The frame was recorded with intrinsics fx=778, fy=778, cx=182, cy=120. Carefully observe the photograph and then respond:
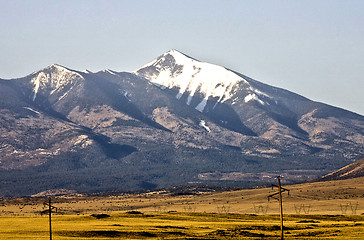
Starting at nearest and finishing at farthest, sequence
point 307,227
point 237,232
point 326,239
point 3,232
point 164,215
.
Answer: point 326,239, point 3,232, point 237,232, point 307,227, point 164,215

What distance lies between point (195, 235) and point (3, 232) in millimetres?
31603

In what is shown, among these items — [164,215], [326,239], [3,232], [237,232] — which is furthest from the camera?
[164,215]

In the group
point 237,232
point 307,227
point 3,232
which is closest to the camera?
point 3,232

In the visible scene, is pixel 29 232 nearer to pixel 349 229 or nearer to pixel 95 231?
pixel 95 231

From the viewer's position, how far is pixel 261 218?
17612 cm

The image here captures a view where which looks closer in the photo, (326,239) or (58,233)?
(326,239)

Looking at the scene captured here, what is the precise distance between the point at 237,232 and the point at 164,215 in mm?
40743

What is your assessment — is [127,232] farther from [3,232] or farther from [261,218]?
[261,218]

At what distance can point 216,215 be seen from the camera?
18300 cm

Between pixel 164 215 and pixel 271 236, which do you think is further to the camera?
pixel 164 215

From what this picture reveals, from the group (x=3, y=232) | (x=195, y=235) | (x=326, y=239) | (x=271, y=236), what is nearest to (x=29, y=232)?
(x=3, y=232)

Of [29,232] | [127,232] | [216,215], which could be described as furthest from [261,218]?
[29,232]

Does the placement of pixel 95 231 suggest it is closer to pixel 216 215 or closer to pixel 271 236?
pixel 271 236

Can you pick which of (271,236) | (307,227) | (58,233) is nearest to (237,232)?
(271,236)
